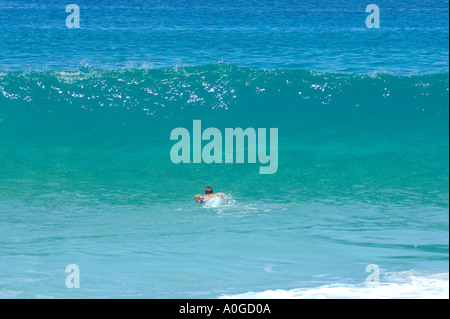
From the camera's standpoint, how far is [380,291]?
7.09 metres

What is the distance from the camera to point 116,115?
56.9ft

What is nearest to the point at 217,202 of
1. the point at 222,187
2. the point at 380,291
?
the point at 222,187

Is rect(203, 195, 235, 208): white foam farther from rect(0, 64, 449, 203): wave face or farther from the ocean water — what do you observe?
rect(0, 64, 449, 203): wave face

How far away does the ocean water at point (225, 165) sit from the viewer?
805cm

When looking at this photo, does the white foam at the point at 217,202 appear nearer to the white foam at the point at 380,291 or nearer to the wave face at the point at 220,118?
the wave face at the point at 220,118

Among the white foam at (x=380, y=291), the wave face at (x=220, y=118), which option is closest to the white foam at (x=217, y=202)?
the wave face at (x=220, y=118)

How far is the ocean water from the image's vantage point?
8.05 metres

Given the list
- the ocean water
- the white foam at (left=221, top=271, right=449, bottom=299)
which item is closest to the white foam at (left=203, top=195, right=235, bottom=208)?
the ocean water

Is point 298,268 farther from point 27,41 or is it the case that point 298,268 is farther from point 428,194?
point 27,41

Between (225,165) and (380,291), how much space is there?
7.29m

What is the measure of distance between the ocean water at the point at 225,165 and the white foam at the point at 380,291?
0.03 m

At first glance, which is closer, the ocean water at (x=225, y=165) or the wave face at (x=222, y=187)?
the wave face at (x=222, y=187)

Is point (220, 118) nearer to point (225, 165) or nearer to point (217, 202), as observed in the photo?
point (225, 165)
